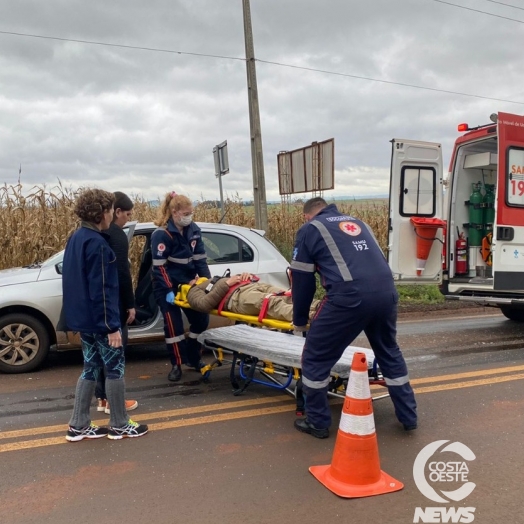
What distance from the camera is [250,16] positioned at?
1062cm

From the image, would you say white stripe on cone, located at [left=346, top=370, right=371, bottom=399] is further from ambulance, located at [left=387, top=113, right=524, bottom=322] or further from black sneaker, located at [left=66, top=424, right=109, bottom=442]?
ambulance, located at [left=387, top=113, right=524, bottom=322]

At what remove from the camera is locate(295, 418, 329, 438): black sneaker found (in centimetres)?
407

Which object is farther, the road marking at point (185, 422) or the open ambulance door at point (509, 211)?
the open ambulance door at point (509, 211)

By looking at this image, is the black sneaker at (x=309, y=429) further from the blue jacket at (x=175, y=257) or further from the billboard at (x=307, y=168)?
the billboard at (x=307, y=168)

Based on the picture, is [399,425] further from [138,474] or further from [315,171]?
[315,171]

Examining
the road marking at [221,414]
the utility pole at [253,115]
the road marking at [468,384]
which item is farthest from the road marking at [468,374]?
the utility pole at [253,115]

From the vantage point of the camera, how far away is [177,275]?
566cm

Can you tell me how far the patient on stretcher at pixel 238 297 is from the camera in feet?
16.0

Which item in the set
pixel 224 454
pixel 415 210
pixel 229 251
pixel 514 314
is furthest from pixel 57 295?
pixel 514 314

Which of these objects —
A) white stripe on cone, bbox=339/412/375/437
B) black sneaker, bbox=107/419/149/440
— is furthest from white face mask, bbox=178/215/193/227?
white stripe on cone, bbox=339/412/375/437

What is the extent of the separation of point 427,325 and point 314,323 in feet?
17.9

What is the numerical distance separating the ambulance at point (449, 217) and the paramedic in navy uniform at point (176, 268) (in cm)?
395

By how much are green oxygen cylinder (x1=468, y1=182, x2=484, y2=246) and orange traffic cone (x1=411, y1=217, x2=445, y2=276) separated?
0.77 metres

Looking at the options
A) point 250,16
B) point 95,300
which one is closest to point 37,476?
point 95,300
